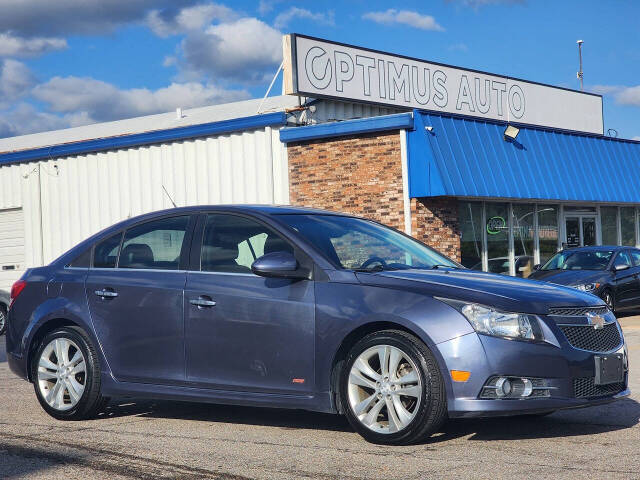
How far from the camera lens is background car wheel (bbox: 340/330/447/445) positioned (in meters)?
5.79

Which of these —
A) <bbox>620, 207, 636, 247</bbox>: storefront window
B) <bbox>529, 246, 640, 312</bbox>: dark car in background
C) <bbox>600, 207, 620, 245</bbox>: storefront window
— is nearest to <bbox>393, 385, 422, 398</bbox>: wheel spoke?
<bbox>529, 246, 640, 312</bbox>: dark car in background

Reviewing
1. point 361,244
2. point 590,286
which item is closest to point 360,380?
point 361,244

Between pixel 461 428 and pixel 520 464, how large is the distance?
1.25m

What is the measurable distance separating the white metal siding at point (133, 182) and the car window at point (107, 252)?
13617mm

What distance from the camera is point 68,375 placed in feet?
24.3

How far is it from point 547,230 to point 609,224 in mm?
3955

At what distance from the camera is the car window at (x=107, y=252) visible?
7492 mm

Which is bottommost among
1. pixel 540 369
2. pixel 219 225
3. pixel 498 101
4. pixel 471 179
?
pixel 540 369

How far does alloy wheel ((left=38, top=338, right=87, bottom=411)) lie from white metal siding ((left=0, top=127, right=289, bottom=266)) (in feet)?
Answer: 45.3

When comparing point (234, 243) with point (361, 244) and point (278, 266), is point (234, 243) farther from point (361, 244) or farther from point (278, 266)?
point (361, 244)

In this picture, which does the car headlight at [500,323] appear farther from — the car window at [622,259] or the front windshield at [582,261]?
the car window at [622,259]

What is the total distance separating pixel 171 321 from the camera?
22.5 ft

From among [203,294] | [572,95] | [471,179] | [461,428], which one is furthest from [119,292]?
[572,95]

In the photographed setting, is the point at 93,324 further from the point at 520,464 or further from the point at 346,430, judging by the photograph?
the point at 520,464
